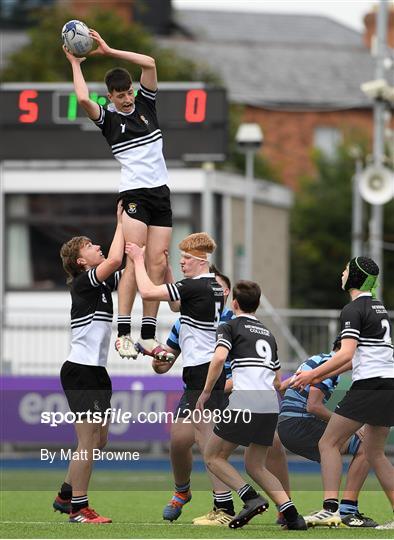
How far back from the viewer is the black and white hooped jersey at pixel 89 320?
476 inches

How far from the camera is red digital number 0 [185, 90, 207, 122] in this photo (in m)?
Answer: 21.4

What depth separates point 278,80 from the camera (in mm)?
61562

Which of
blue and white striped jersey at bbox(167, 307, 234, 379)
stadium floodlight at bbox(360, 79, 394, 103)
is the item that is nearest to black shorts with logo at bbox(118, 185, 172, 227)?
blue and white striped jersey at bbox(167, 307, 234, 379)

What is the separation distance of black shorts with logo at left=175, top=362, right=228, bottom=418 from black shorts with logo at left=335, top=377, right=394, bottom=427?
0.96 meters

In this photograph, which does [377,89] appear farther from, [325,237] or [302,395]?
[325,237]

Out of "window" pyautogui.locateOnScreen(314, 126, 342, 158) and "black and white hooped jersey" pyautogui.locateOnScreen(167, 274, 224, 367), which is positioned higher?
"black and white hooped jersey" pyautogui.locateOnScreen(167, 274, 224, 367)

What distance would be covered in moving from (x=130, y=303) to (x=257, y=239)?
701 inches

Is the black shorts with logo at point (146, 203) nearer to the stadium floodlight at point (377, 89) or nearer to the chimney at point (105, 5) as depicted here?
the stadium floodlight at point (377, 89)

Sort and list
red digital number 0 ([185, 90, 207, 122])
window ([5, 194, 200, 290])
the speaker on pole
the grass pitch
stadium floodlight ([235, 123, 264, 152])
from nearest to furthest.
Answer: the grass pitch, red digital number 0 ([185, 90, 207, 122]), stadium floodlight ([235, 123, 264, 152]), window ([5, 194, 200, 290]), the speaker on pole

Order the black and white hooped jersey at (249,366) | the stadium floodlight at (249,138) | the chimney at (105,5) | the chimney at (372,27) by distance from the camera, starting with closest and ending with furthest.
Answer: the black and white hooped jersey at (249,366) → the stadium floodlight at (249,138) → the chimney at (105,5) → the chimney at (372,27)

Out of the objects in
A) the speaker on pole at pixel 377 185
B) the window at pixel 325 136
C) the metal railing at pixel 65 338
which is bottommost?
the metal railing at pixel 65 338

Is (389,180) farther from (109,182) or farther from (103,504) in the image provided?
(103,504)

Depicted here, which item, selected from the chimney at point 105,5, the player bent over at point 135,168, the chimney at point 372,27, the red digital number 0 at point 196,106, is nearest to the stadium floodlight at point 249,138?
the red digital number 0 at point 196,106

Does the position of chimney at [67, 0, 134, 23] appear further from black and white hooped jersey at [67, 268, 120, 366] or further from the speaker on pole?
black and white hooped jersey at [67, 268, 120, 366]
